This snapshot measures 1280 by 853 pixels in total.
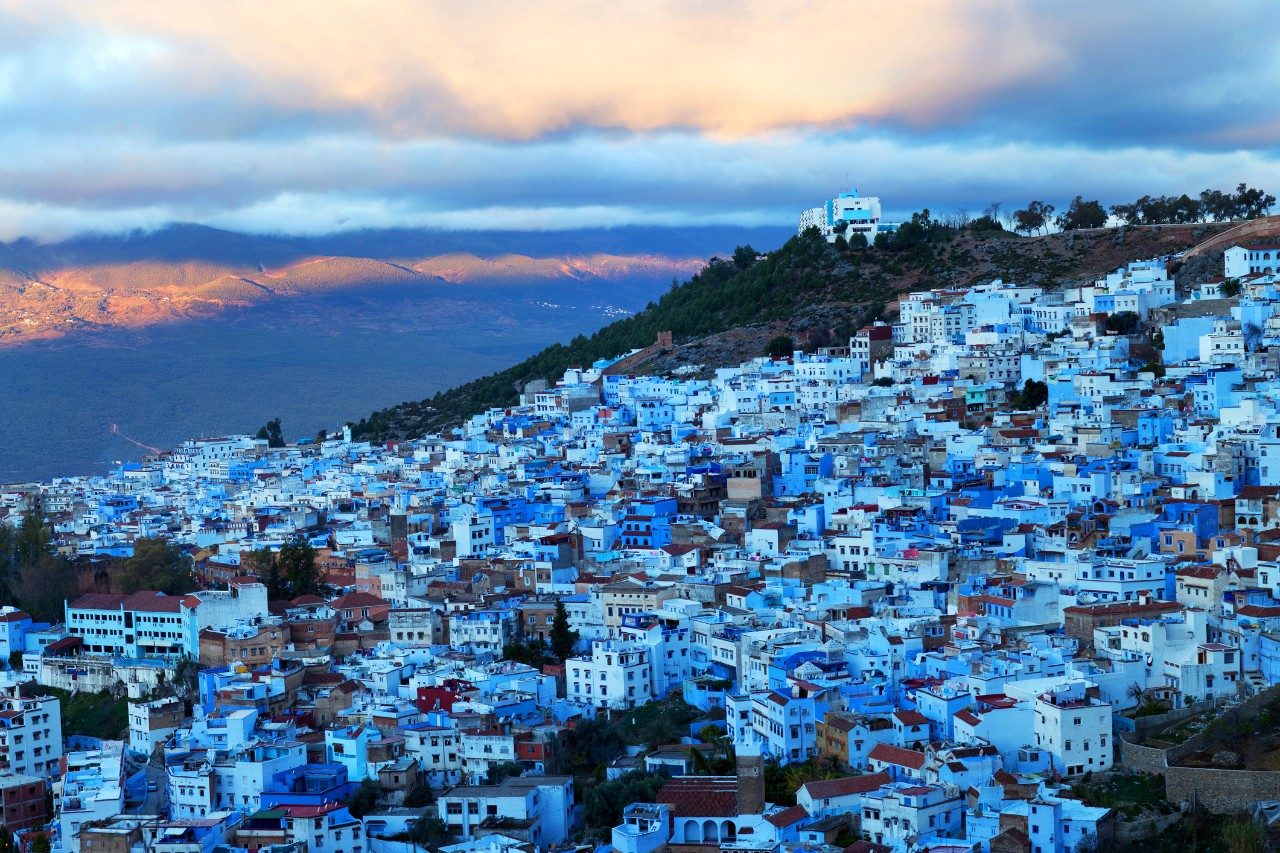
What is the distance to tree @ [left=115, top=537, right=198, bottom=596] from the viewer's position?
28.1 m

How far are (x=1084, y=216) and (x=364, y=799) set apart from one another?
35.7 meters

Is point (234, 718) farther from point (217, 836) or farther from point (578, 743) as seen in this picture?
point (578, 743)

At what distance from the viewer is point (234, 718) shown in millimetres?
20672

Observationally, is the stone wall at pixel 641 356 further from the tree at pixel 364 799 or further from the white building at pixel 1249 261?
the tree at pixel 364 799

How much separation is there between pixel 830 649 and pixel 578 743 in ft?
9.75

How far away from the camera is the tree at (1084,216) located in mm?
50156

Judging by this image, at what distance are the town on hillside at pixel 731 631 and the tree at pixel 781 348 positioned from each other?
6889mm

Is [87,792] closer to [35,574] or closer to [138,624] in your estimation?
[138,624]

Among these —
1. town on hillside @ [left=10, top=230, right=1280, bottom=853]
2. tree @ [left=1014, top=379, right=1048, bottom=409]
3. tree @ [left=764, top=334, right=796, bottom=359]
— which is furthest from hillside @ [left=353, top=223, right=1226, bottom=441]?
tree @ [left=1014, top=379, right=1048, bottom=409]

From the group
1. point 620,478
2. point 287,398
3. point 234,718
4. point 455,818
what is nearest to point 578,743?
point 455,818

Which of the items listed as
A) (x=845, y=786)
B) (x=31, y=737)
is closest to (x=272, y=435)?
(x=31, y=737)

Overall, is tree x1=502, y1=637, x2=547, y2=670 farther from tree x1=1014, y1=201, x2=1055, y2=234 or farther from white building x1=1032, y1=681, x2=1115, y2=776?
tree x1=1014, y1=201, x2=1055, y2=234

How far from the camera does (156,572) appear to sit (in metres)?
28.4

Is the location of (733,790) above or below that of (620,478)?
below
